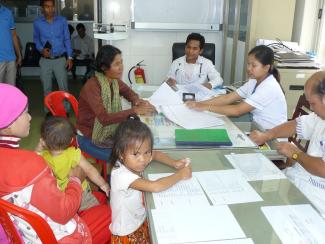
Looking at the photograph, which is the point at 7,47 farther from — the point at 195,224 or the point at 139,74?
the point at 195,224

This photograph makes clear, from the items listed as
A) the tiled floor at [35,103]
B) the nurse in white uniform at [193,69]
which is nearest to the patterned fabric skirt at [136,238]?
the nurse in white uniform at [193,69]

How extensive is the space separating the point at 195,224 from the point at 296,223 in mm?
320

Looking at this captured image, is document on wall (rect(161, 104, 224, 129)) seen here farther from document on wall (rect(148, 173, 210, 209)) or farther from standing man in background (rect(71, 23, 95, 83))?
standing man in background (rect(71, 23, 95, 83))

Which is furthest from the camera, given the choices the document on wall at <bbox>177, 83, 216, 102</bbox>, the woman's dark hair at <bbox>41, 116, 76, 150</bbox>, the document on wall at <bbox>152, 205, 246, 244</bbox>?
the document on wall at <bbox>177, 83, 216, 102</bbox>

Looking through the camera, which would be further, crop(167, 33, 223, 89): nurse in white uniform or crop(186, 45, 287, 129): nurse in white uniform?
crop(167, 33, 223, 89): nurse in white uniform

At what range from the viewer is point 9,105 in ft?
3.75

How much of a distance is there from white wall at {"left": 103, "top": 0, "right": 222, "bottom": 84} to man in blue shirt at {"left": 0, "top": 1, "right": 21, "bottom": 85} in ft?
3.75

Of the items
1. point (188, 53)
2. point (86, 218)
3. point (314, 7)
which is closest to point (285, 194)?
point (86, 218)

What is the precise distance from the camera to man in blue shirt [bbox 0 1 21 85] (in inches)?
161

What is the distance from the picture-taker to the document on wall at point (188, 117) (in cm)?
197

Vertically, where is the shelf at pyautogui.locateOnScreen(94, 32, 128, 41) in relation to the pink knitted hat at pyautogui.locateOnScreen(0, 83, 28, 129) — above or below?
above

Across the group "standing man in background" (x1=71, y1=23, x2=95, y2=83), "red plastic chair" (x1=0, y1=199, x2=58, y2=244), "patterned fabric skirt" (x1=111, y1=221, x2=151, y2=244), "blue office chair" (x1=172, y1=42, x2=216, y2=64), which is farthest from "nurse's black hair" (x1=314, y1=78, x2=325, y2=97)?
"standing man in background" (x1=71, y1=23, x2=95, y2=83)

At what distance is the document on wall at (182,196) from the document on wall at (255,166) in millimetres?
243

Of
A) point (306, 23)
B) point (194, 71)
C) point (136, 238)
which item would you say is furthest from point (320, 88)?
point (306, 23)
